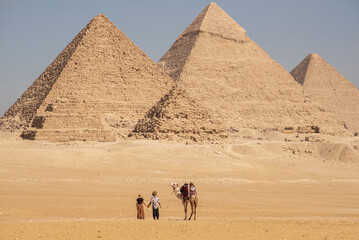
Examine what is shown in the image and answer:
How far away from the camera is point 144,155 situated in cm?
3356

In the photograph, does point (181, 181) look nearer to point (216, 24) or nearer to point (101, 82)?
point (101, 82)

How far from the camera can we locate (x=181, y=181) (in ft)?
79.7

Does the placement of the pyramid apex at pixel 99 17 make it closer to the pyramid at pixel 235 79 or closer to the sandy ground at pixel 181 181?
the pyramid at pixel 235 79

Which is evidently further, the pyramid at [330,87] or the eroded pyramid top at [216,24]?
the pyramid at [330,87]

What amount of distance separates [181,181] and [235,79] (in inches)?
2291

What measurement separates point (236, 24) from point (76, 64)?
3300 cm

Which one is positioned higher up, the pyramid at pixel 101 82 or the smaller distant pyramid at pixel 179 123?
the pyramid at pixel 101 82

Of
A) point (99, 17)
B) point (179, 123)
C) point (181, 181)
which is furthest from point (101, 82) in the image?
point (181, 181)

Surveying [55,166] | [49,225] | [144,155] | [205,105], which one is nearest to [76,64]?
[205,105]

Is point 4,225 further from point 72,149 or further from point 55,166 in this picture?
point 72,149

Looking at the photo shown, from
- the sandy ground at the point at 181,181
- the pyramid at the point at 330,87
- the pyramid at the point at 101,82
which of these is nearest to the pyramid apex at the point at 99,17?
the pyramid at the point at 101,82

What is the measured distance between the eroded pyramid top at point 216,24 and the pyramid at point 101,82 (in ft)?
68.6

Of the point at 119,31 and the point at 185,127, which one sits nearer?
the point at 185,127

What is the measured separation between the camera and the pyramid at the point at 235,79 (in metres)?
76.2
